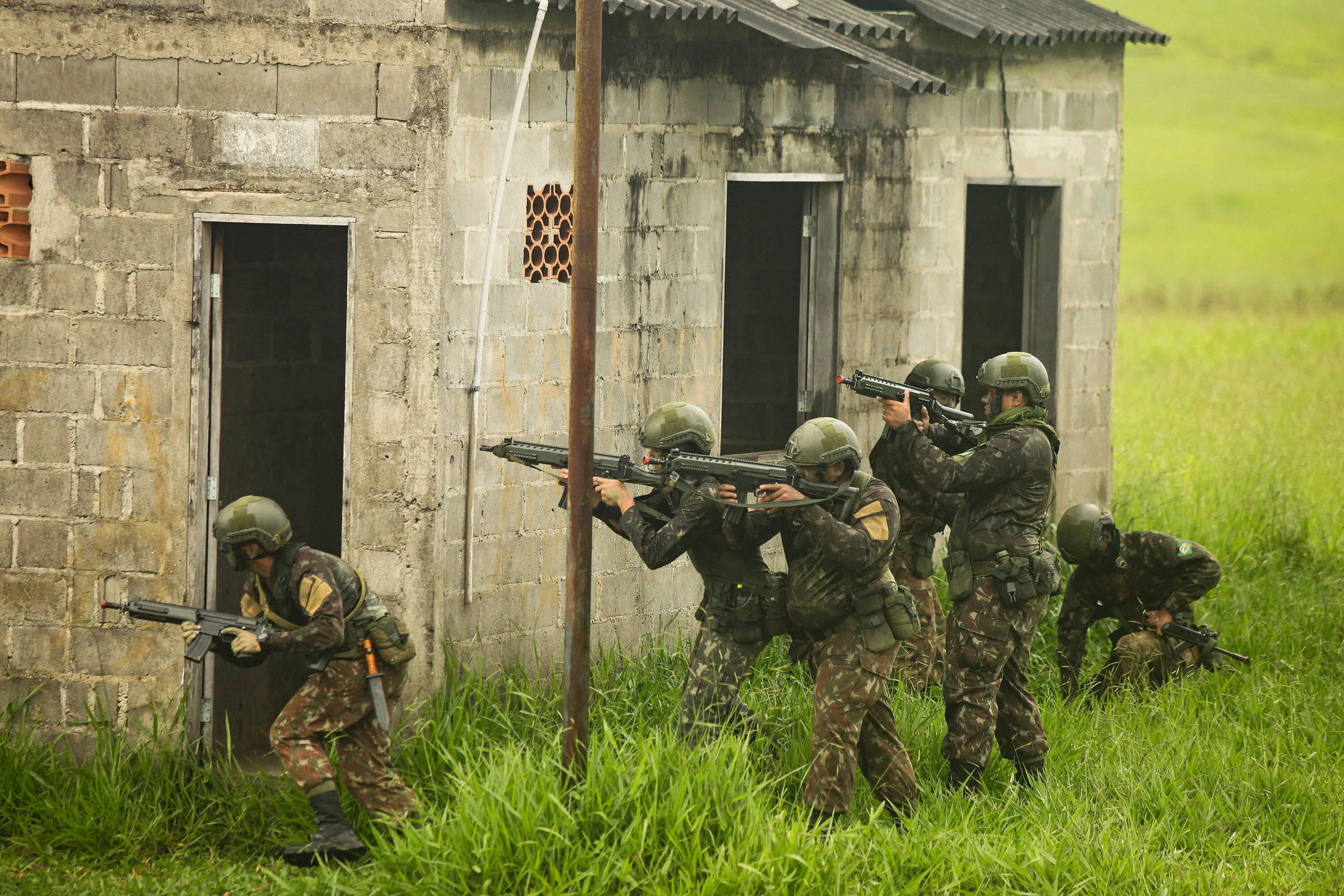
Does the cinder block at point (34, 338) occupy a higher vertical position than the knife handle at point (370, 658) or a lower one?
higher

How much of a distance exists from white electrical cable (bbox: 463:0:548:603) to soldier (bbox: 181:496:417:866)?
2.74 feet

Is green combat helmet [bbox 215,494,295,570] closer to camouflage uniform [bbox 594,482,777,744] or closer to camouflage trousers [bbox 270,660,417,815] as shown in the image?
camouflage trousers [bbox 270,660,417,815]

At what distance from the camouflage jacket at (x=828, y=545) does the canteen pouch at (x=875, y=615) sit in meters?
0.04

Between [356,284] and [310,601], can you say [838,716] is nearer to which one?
[310,601]

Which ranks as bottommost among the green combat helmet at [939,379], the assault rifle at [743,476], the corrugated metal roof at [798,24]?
the assault rifle at [743,476]

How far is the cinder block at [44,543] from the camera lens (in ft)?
21.1

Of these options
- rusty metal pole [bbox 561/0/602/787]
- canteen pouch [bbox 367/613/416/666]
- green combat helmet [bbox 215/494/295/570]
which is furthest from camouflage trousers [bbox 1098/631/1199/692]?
green combat helmet [bbox 215/494/295/570]

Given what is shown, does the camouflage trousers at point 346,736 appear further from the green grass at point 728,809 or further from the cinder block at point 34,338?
the cinder block at point 34,338

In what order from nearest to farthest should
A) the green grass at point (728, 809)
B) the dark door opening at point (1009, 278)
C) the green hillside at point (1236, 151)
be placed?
the green grass at point (728, 809)
the dark door opening at point (1009, 278)
the green hillside at point (1236, 151)

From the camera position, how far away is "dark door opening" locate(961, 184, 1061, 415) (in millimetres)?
9922

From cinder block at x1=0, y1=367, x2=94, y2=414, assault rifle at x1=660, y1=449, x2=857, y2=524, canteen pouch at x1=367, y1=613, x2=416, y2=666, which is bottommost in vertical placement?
canteen pouch at x1=367, y1=613, x2=416, y2=666

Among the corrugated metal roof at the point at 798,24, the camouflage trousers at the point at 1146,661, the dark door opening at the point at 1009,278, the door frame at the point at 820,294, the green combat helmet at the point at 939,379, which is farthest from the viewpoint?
the dark door opening at the point at 1009,278

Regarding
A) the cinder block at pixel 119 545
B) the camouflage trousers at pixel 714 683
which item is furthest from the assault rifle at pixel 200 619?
the camouflage trousers at pixel 714 683

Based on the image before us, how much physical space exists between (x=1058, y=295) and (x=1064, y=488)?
49.6 inches
